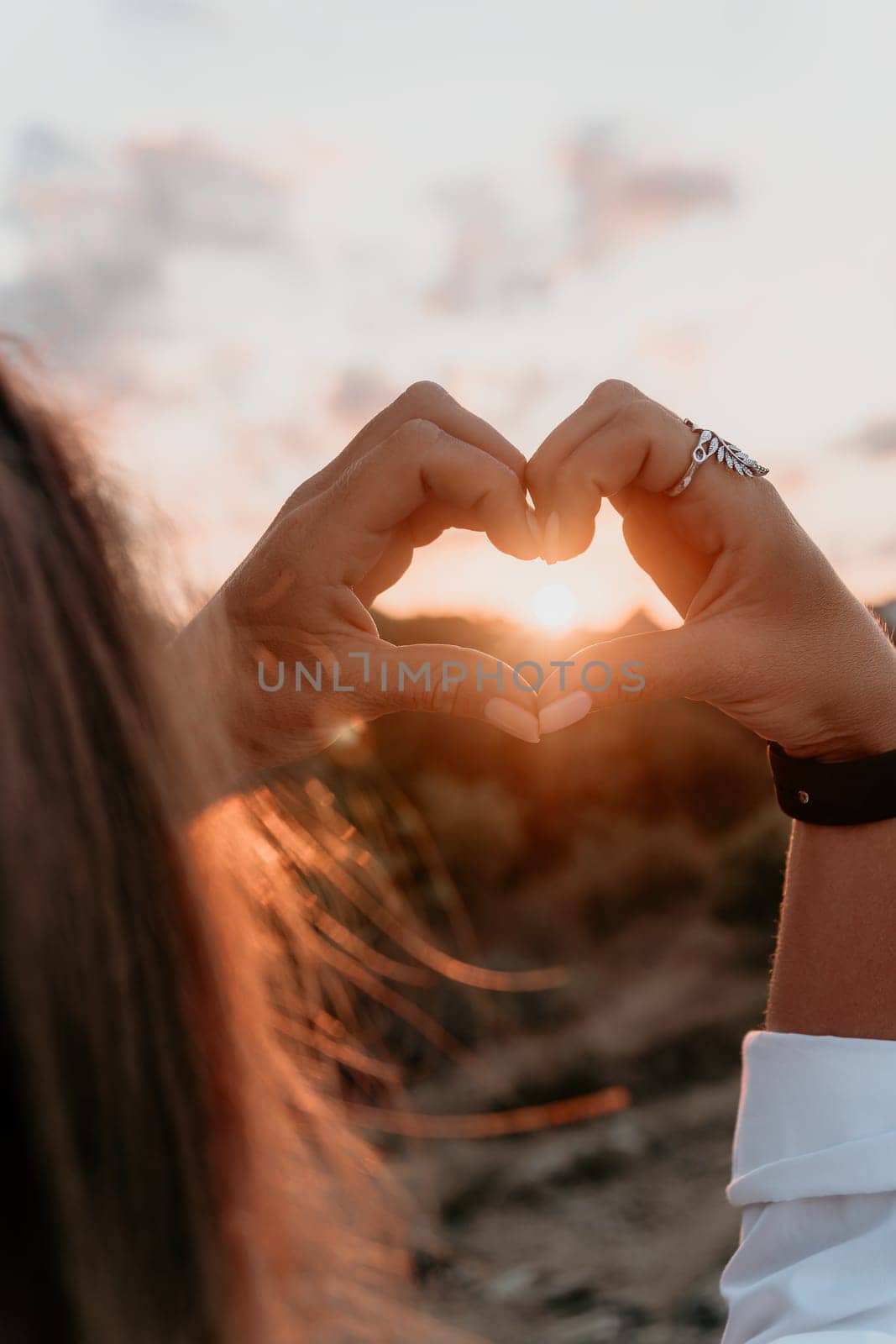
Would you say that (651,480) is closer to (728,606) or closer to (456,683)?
(728,606)

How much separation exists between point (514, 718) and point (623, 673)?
17 cm

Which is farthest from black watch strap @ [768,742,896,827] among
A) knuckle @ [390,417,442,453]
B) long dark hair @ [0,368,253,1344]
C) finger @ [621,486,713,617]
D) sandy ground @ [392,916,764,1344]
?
sandy ground @ [392,916,764,1344]

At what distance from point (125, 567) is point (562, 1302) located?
492 cm

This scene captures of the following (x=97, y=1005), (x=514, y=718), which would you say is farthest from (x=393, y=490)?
(x=97, y=1005)

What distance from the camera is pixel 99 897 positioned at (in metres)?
0.62

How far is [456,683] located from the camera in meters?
1.39

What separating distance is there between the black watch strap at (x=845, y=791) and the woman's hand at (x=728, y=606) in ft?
0.21

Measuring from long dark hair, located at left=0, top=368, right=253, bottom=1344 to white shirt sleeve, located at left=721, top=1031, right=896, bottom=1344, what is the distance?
2.14ft

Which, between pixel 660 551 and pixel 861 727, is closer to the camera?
pixel 861 727

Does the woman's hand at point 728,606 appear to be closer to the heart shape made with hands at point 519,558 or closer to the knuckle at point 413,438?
the heart shape made with hands at point 519,558

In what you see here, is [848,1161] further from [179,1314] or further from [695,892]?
[695,892]

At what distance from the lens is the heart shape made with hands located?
1366 millimetres

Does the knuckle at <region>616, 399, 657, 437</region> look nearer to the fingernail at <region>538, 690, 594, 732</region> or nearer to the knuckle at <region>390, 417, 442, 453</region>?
the knuckle at <region>390, 417, 442, 453</region>

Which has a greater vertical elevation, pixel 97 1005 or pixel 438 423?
pixel 438 423
